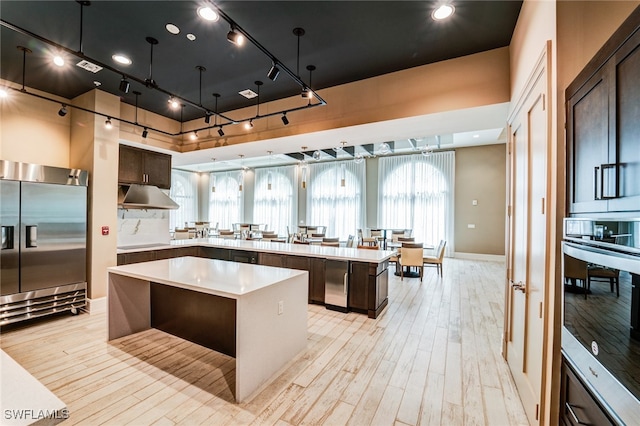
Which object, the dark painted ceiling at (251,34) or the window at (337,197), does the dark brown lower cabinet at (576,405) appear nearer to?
the dark painted ceiling at (251,34)

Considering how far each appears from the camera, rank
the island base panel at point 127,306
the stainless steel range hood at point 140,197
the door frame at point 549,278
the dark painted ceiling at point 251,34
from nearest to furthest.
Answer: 1. the door frame at point 549,278
2. the dark painted ceiling at point 251,34
3. the island base panel at point 127,306
4. the stainless steel range hood at point 140,197

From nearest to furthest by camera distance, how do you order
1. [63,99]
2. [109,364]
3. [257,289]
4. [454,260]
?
[257,289] < [109,364] < [63,99] < [454,260]

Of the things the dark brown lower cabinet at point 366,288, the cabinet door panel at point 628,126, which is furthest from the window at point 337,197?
the cabinet door panel at point 628,126

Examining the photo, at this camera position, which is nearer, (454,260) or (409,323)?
(409,323)

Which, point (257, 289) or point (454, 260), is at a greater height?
point (257, 289)

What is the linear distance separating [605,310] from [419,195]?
8.73 metres

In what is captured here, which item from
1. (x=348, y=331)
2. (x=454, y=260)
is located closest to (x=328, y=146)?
(x=348, y=331)

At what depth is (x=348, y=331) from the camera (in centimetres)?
343

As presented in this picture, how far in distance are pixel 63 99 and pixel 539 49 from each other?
20.4 feet

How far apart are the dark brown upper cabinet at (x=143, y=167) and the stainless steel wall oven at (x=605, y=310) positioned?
584 centimetres

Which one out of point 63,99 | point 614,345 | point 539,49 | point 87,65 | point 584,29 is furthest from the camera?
point 63,99

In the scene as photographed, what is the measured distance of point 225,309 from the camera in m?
2.87

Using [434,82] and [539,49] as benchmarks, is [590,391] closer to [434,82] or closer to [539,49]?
[539,49]

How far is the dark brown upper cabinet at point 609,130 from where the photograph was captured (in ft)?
2.97
